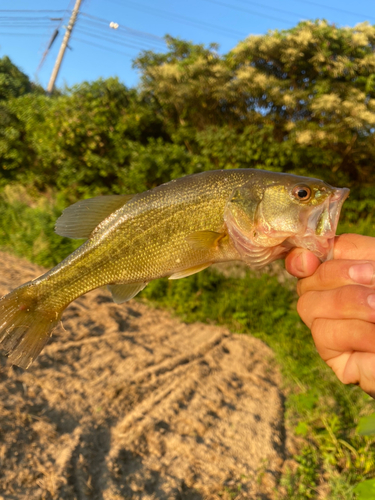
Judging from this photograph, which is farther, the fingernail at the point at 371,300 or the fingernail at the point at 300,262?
the fingernail at the point at 300,262

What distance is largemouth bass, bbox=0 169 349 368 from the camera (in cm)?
173

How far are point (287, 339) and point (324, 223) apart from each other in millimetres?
5336

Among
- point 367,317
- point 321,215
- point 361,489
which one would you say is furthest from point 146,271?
point 361,489

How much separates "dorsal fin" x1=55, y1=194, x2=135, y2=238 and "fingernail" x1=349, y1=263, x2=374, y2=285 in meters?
1.17

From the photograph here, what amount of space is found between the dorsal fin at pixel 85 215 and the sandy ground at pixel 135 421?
7.67 feet

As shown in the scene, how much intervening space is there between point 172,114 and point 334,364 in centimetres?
1184

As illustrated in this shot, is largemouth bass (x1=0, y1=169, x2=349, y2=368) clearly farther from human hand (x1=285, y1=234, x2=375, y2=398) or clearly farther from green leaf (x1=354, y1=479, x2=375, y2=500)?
green leaf (x1=354, y1=479, x2=375, y2=500)

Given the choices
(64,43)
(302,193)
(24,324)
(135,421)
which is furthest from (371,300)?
(64,43)

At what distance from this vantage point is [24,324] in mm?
1764

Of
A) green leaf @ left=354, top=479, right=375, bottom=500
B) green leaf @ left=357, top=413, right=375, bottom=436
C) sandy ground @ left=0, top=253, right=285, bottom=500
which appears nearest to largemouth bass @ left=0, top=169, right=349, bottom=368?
green leaf @ left=357, top=413, right=375, bottom=436

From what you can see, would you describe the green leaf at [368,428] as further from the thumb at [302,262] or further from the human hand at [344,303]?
the thumb at [302,262]

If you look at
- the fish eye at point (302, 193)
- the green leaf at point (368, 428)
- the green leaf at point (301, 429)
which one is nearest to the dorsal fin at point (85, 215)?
the fish eye at point (302, 193)

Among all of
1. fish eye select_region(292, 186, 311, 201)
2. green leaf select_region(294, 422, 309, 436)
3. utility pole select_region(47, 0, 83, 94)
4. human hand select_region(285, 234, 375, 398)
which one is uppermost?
utility pole select_region(47, 0, 83, 94)

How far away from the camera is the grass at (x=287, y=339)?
372 centimetres
